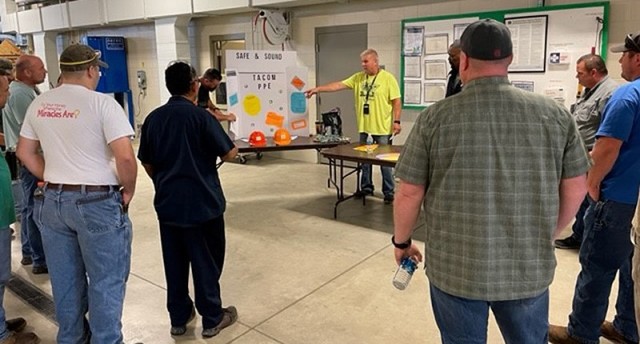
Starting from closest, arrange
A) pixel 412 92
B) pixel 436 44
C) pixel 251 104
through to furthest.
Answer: pixel 251 104 < pixel 436 44 < pixel 412 92

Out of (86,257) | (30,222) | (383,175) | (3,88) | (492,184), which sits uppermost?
→ (3,88)

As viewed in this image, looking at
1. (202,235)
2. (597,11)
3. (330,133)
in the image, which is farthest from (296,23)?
(202,235)

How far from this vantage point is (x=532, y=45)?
17.5 ft

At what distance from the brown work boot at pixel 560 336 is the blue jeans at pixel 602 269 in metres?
0.03

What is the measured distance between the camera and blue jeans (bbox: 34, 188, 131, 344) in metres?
2.01

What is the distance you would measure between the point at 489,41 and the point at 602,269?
1426 mm

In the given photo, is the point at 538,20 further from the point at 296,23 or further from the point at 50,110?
the point at 50,110

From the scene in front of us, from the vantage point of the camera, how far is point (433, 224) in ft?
5.03

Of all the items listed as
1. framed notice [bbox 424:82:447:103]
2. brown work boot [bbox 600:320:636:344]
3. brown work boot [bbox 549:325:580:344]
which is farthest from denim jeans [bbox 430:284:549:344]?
framed notice [bbox 424:82:447:103]

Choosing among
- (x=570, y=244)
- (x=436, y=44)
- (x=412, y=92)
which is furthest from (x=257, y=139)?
(x=570, y=244)

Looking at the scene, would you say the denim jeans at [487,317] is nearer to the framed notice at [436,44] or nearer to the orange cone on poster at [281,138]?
the orange cone on poster at [281,138]

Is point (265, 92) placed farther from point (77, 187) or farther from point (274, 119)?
point (77, 187)

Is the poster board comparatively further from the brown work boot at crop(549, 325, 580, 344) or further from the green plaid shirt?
the green plaid shirt

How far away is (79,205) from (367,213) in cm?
332
